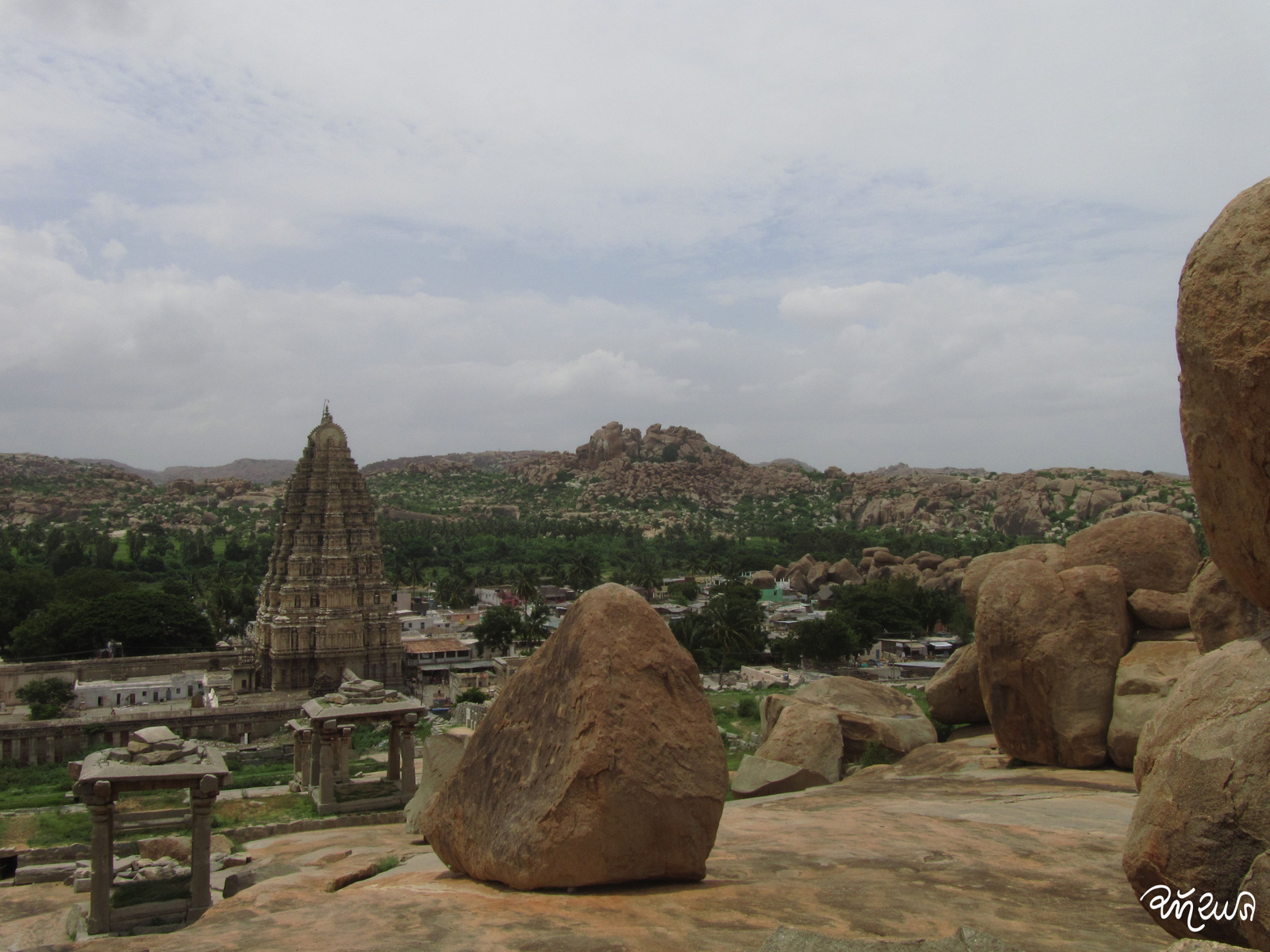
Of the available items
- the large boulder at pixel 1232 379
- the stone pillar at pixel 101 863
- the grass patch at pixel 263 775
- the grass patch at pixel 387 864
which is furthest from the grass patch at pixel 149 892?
the large boulder at pixel 1232 379

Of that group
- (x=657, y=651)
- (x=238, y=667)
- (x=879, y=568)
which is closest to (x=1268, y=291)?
(x=657, y=651)

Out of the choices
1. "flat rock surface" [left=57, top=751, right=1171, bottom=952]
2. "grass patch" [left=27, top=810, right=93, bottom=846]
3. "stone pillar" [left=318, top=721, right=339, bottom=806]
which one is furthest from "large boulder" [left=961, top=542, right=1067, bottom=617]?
"grass patch" [left=27, top=810, right=93, bottom=846]

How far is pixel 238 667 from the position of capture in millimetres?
44250

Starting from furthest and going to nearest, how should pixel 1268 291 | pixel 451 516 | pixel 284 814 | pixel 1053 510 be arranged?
pixel 451 516 → pixel 1053 510 → pixel 284 814 → pixel 1268 291

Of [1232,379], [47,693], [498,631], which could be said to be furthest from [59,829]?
[498,631]

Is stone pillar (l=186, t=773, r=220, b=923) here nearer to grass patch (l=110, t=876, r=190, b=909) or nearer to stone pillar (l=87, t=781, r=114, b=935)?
grass patch (l=110, t=876, r=190, b=909)

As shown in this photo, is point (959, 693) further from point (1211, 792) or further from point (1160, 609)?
point (1211, 792)

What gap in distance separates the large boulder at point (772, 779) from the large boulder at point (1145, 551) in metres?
5.69

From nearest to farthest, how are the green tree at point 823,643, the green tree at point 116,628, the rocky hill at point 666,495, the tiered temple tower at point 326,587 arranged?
the tiered temple tower at point 326,587
the green tree at point 116,628
the green tree at point 823,643
the rocky hill at point 666,495

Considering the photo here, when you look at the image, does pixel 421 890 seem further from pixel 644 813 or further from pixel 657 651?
pixel 657 651

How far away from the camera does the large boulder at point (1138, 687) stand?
44.3 ft

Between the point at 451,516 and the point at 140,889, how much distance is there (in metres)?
133

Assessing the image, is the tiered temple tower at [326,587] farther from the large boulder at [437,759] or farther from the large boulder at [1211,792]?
the large boulder at [1211,792]

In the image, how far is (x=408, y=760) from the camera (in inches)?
810
